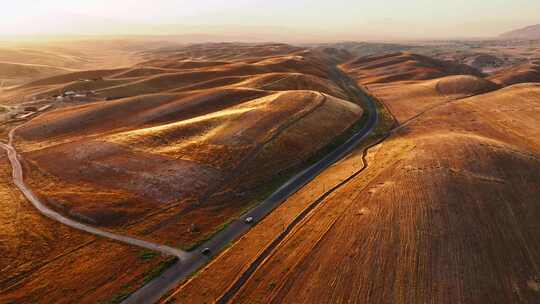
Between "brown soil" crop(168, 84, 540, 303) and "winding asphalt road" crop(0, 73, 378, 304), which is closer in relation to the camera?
"brown soil" crop(168, 84, 540, 303)

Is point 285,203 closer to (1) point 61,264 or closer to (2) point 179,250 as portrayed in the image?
(2) point 179,250

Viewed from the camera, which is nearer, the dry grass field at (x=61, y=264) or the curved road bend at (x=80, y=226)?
the dry grass field at (x=61, y=264)

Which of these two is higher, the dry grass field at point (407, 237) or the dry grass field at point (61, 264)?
the dry grass field at point (407, 237)

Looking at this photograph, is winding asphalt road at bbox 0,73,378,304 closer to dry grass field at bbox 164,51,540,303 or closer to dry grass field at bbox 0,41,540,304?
dry grass field at bbox 0,41,540,304

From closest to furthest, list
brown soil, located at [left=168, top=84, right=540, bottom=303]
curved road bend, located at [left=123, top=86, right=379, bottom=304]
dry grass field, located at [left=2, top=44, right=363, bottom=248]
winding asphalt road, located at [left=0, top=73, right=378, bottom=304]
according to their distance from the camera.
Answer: brown soil, located at [left=168, top=84, right=540, bottom=303] < curved road bend, located at [left=123, top=86, right=379, bottom=304] < winding asphalt road, located at [left=0, top=73, right=378, bottom=304] < dry grass field, located at [left=2, top=44, right=363, bottom=248]

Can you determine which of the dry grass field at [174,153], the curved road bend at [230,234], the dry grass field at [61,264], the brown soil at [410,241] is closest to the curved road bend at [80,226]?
the dry grass field at [61,264]

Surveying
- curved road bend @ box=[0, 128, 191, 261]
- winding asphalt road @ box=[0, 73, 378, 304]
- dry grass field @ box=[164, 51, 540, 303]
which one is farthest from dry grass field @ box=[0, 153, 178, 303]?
dry grass field @ box=[164, 51, 540, 303]

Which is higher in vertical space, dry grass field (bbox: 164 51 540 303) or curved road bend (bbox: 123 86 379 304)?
dry grass field (bbox: 164 51 540 303)

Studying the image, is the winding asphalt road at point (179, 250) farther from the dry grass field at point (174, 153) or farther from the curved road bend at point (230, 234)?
the dry grass field at point (174, 153)

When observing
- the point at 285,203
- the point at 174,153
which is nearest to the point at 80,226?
the point at 174,153
